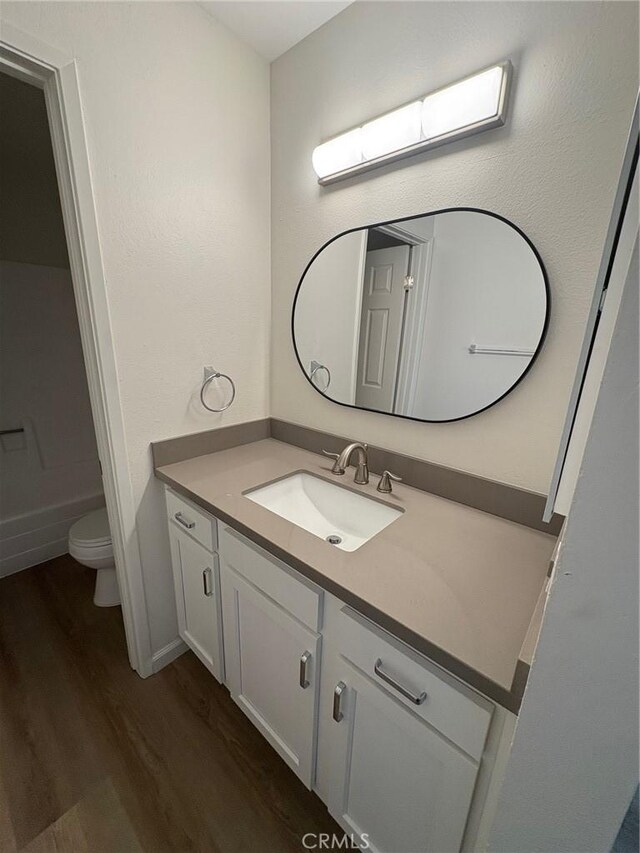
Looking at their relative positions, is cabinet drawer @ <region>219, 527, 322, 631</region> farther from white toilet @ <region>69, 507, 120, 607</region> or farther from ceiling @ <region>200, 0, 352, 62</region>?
ceiling @ <region>200, 0, 352, 62</region>

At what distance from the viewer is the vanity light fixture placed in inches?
33.8

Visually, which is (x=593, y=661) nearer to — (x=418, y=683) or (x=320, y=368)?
(x=418, y=683)

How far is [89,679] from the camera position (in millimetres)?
1404

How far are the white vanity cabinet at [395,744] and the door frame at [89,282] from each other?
87 cm

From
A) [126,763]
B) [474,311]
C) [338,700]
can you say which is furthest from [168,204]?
[126,763]

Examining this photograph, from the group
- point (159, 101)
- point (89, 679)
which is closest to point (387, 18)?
point (159, 101)

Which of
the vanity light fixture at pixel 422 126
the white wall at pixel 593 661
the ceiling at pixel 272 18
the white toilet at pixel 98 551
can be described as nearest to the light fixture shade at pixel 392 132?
the vanity light fixture at pixel 422 126

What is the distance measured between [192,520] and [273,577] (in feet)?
1.38

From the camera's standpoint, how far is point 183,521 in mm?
1226

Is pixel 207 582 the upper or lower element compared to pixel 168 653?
upper

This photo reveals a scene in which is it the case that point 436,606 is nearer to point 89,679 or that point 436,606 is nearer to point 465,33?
point 465,33

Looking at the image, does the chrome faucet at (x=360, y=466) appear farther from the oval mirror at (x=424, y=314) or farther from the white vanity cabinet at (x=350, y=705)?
the white vanity cabinet at (x=350, y=705)

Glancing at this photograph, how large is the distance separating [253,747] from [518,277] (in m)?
1.74

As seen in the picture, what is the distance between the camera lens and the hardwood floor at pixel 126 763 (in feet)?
3.23
